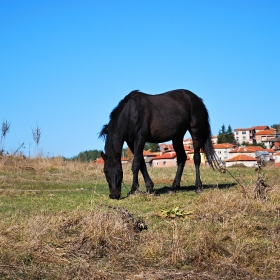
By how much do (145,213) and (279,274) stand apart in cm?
348

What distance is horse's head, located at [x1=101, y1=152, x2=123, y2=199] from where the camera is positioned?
9.98 metres

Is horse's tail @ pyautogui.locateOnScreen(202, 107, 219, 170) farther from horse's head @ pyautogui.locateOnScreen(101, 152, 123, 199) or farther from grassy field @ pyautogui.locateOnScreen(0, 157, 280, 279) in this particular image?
grassy field @ pyautogui.locateOnScreen(0, 157, 280, 279)

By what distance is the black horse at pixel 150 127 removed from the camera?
10203mm

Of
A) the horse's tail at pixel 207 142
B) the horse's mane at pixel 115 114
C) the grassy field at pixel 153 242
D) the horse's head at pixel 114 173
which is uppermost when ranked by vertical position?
the horse's mane at pixel 115 114

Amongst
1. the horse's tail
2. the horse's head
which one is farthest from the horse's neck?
the horse's tail

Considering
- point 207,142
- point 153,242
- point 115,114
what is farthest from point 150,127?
point 153,242

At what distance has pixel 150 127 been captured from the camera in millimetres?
10859

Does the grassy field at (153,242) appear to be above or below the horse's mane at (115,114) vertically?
below

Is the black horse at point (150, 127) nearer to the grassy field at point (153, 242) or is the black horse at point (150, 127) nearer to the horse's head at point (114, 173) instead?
the horse's head at point (114, 173)

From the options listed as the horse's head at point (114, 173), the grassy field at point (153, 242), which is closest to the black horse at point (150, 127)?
the horse's head at point (114, 173)

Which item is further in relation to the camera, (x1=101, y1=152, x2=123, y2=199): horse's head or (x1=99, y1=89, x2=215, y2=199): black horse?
(x1=99, y1=89, x2=215, y2=199): black horse

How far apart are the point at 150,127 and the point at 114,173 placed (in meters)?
1.53

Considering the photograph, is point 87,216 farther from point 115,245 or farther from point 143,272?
point 143,272

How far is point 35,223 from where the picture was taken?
5.95 m
